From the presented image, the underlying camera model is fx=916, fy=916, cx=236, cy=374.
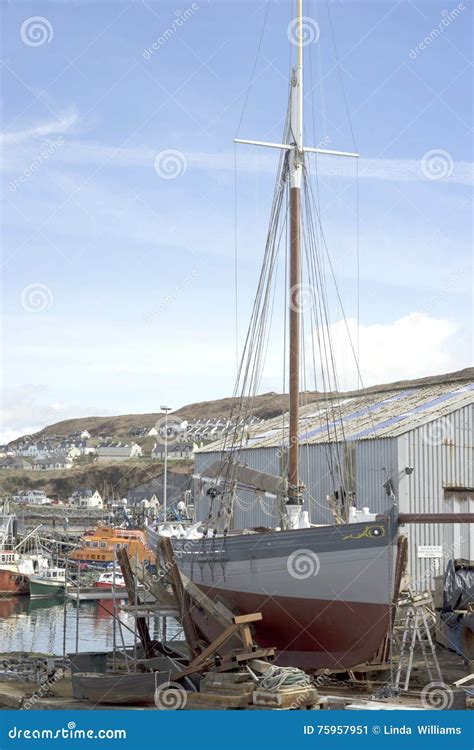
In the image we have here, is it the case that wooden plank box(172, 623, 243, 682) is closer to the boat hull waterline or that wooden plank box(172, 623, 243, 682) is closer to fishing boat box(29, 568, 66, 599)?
the boat hull waterline

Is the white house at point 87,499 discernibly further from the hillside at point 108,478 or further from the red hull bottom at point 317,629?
the red hull bottom at point 317,629

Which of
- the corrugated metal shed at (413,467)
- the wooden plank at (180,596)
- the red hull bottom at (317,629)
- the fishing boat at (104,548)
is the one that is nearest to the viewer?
the red hull bottom at (317,629)

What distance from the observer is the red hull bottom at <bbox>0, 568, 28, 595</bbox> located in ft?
216

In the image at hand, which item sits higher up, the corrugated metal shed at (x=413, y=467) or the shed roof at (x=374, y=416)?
the shed roof at (x=374, y=416)

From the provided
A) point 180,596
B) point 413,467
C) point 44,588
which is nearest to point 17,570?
point 44,588

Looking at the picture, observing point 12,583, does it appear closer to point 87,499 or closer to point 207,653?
point 207,653

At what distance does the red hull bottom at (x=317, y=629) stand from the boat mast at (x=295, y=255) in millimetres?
3453

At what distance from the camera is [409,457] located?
33031 mm

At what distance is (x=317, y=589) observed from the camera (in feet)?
73.1

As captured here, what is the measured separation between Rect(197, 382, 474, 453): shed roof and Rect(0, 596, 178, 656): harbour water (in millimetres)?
9688

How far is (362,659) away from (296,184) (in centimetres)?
1467

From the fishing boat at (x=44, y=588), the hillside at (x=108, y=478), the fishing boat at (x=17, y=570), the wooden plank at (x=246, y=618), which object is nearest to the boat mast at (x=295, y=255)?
the wooden plank at (x=246, y=618)

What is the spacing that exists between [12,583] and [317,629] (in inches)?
1897

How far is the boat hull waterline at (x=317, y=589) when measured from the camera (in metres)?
21.5
